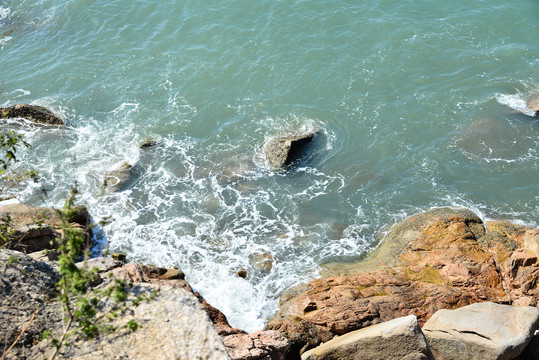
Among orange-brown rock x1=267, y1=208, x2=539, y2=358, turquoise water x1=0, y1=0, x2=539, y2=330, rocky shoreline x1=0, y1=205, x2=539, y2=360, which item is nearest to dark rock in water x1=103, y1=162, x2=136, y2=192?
turquoise water x1=0, y1=0, x2=539, y2=330

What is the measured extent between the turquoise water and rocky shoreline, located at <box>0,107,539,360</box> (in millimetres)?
1922

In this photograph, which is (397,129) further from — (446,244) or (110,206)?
(110,206)

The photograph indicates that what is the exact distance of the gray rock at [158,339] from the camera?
954 cm

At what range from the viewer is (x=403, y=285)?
1677 cm

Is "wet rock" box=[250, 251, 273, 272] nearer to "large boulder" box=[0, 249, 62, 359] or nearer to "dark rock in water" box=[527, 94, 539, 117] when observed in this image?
"large boulder" box=[0, 249, 62, 359]

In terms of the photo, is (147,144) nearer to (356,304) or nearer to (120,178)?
(120,178)

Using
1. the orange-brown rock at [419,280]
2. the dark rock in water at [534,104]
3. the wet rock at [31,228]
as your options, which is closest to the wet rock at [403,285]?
the orange-brown rock at [419,280]

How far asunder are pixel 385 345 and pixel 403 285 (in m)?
4.03

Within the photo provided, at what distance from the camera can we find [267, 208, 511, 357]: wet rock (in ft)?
50.4

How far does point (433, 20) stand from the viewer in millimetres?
30734

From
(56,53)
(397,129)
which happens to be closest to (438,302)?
(397,129)

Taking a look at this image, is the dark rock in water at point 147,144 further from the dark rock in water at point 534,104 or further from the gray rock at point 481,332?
the dark rock in water at point 534,104

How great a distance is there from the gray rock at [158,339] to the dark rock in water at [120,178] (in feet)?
43.0

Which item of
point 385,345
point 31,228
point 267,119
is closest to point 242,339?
point 385,345
